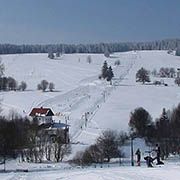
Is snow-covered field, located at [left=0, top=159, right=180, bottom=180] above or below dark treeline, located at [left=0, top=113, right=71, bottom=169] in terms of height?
above

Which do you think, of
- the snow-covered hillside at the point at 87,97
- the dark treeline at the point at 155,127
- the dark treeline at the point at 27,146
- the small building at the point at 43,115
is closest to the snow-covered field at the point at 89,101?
the snow-covered hillside at the point at 87,97

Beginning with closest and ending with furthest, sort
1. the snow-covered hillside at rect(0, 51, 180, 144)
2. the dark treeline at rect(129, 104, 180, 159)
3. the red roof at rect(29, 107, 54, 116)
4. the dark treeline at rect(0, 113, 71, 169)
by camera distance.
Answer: the dark treeline at rect(0, 113, 71, 169)
the dark treeline at rect(129, 104, 180, 159)
the snow-covered hillside at rect(0, 51, 180, 144)
the red roof at rect(29, 107, 54, 116)

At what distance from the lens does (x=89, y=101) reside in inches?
2788

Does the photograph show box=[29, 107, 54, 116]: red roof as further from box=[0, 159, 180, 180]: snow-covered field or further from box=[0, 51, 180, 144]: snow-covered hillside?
box=[0, 159, 180, 180]: snow-covered field

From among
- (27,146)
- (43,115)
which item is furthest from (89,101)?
(27,146)

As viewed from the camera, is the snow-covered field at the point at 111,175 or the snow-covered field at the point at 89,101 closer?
the snow-covered field at the point at 111,175

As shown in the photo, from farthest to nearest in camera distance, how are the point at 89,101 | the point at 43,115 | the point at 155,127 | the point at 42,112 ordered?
the point at 89,101
the point at 42,112
the point at 43,115
the point at 155,127

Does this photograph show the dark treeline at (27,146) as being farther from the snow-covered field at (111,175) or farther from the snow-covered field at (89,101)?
the snow-covered field at (111,175)

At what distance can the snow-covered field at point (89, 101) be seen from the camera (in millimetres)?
14297

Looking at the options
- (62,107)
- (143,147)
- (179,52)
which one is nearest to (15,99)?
(62,107)

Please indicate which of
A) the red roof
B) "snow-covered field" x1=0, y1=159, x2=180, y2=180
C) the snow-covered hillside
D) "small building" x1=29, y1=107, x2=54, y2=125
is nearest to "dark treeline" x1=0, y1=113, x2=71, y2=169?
the snow-covered hillside

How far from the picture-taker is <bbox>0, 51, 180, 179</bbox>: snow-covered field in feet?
46.9

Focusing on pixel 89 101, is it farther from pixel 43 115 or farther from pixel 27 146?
pixel 27 146

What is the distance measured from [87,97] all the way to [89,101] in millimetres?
4604
